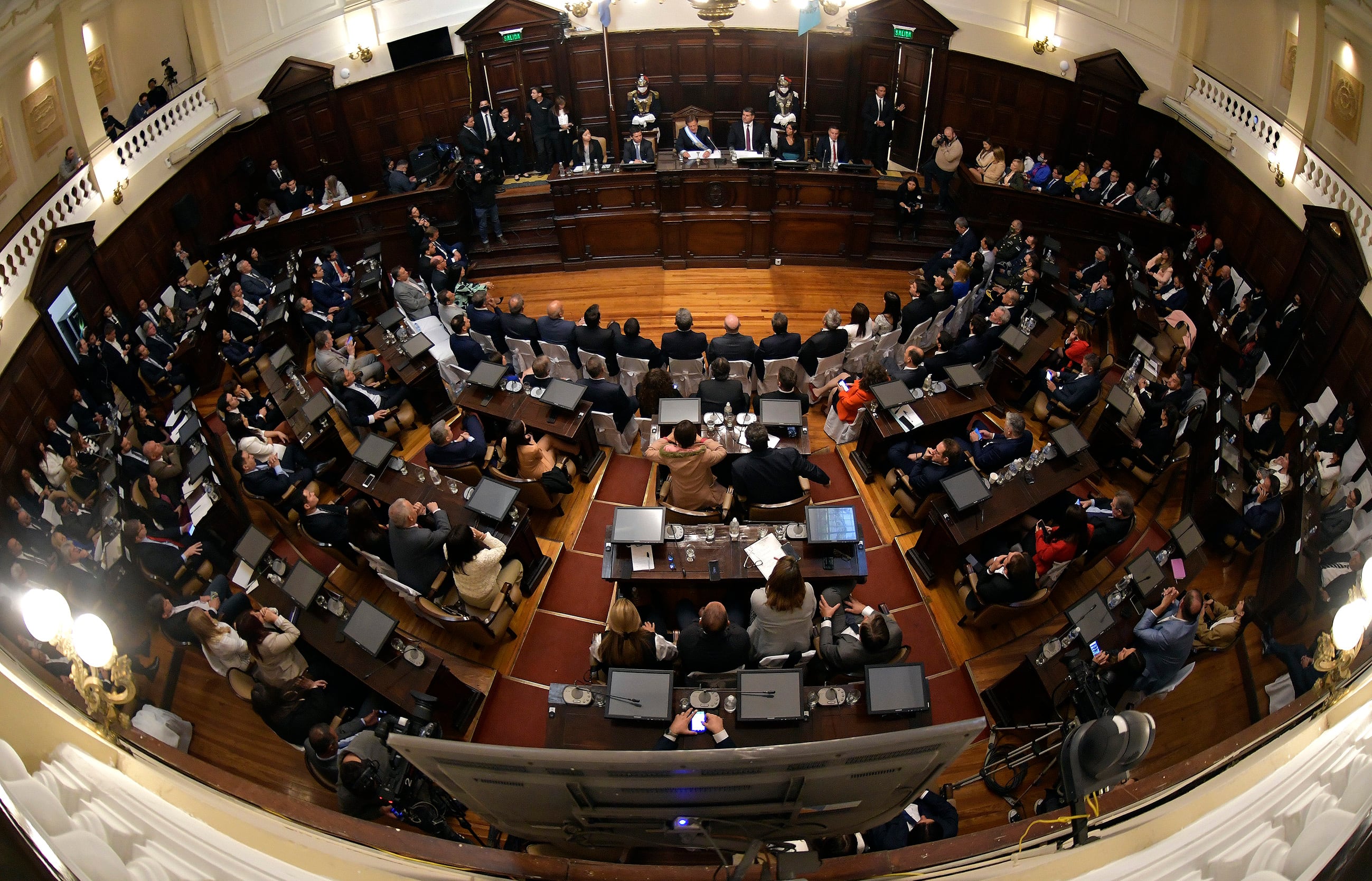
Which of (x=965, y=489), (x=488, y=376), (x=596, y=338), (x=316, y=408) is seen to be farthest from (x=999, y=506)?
(x=316, y=408)

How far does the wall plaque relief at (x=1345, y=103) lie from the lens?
7324 mm

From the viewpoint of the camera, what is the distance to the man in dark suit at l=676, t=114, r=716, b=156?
1162cm

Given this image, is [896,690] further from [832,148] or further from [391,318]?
[832,148]

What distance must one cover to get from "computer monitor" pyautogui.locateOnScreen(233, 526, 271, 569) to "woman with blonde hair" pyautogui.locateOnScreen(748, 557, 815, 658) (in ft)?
14.0

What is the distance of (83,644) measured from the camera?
11.0 ft

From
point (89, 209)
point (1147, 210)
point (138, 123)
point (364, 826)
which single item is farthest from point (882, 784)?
point (138, 123)

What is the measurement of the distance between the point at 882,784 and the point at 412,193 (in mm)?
10597

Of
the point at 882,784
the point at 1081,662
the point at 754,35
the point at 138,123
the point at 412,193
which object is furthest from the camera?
the point at 754,35

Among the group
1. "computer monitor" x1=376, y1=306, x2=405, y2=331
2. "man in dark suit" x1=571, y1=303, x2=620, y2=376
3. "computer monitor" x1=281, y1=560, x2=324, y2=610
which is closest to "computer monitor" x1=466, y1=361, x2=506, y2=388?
"man in dark suit" x1=571, y1=303, x2=620, y2=376

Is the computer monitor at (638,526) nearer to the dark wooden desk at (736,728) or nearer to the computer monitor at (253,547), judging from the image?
the dark wooden desk at (736,728)

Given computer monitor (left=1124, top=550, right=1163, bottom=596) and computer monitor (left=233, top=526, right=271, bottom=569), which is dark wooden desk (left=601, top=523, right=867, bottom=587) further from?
computer monitor (left=233, top=526, right=271, bottom=569)

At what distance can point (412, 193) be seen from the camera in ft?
36.7

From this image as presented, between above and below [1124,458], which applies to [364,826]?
below

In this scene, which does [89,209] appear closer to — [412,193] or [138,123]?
[138,123]
